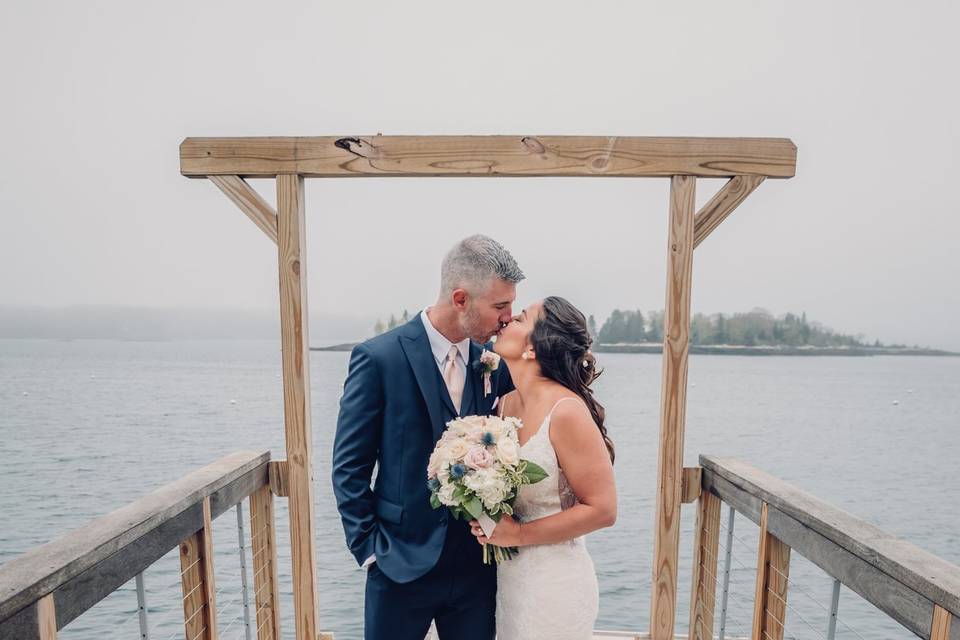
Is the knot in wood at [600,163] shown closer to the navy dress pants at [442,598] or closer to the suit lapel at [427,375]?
the suit lapel at [427,375]

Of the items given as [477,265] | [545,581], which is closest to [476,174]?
[477,265]

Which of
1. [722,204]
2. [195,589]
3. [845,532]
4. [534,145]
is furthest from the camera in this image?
[722,204]

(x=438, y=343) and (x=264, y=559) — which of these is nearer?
(x=438, y=343)

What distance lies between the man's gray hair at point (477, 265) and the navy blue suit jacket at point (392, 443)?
0.25m

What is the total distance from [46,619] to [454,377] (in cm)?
127

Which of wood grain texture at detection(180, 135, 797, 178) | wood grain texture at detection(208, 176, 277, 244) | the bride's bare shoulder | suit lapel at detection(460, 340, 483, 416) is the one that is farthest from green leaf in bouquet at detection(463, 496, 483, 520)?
wood grain texture at detection(208, 176, 277, 244)

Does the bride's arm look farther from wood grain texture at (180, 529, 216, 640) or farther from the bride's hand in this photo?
wood grain texture at (180, 529, 216, 640)

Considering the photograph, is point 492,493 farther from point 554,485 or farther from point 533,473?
point 554,485

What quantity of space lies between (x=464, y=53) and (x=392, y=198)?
309 inches

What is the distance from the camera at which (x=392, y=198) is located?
27797mm

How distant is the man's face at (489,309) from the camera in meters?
1.95

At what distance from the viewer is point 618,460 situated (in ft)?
67.8

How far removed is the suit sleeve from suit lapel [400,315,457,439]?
0.13 metres

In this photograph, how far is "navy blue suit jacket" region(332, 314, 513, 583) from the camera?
6.29 ft
